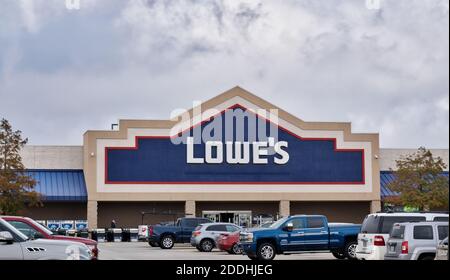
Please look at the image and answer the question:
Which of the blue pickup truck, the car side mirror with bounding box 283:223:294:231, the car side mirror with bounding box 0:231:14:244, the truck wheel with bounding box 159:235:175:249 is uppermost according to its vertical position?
the car side mirror with bounding box 0:231:14:244

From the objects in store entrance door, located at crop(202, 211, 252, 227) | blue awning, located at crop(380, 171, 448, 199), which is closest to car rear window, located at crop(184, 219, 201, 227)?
store entrance door, located at crop(202, 211, 252, 227)

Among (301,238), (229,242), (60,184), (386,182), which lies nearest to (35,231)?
(301,238)

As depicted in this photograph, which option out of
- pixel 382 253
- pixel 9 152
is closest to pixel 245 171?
pixel 9 152

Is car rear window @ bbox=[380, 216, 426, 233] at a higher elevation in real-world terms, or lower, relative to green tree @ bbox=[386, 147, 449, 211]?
lower

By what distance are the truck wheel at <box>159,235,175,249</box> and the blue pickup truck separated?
1444cm

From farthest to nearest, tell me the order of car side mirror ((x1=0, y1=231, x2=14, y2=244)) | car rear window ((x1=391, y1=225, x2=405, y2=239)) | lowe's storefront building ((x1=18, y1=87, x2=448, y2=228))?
lowe's storefront building ((x1=18, y1=87, x2=448, y2=228)) → car rear window ((x1=391, y1=225, x2=405, y2=239)) → car side mirror ((x1=0, y1=231, x2=14, y2=244))

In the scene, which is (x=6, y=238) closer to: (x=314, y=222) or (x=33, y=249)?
(x=33, y=249)

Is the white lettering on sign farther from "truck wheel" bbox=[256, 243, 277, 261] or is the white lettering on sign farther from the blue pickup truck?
"truck wheel" bbox=[256, 243, 277, 261]

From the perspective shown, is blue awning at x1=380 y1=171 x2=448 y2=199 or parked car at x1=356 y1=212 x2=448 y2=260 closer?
parked car at x1=356 y1=212 x2=448 y2=260

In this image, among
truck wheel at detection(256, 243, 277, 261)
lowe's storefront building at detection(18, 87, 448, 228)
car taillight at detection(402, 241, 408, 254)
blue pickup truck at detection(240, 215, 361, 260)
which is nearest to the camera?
car taillight at detection(402, 241, 408, 254)

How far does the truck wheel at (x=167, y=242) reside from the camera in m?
42.3

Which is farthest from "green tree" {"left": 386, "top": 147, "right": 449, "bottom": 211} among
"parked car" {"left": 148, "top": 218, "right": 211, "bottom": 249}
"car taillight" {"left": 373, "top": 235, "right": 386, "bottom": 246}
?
"car taillight" {"left": 373, "top": 235, "right": 386, "bottom": 246}

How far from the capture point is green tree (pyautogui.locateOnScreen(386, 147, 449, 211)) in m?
49.2

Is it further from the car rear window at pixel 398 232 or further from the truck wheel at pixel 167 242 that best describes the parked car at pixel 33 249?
the truck wheel at pixel 167 242
